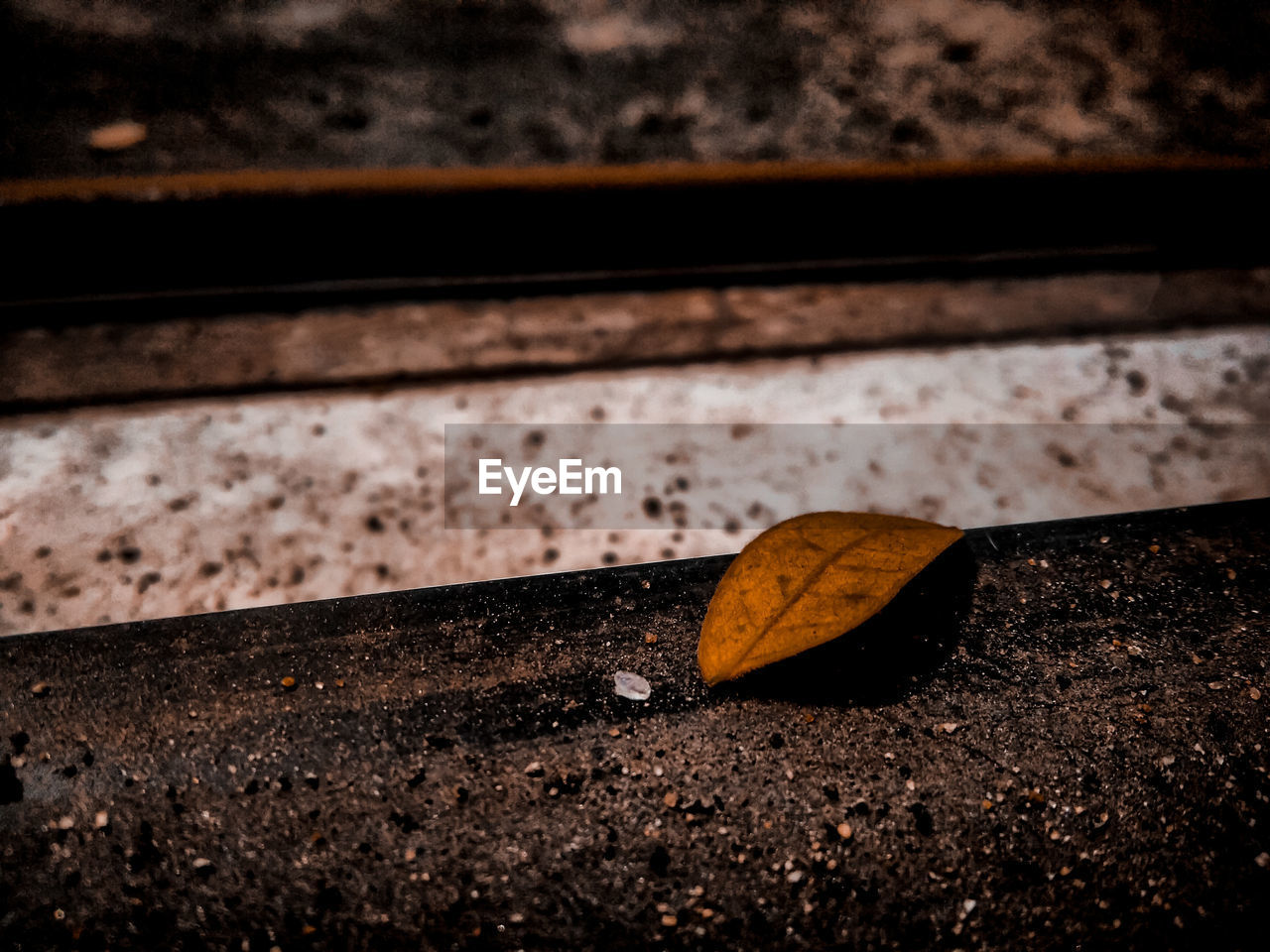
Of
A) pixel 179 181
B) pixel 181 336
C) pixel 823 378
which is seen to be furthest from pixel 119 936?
pixel 823 378

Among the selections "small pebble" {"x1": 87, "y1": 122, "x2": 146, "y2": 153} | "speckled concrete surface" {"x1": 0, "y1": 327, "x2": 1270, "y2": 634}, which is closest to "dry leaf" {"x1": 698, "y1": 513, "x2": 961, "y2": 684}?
"speckled concrete surface" {"x1": 0, "y1": 327, "x2": 1270, "y2": 634}

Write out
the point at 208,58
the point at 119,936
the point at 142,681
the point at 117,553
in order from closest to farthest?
the point at 119,936 → the point at 142,681 → the point at 117,553 → the point at 208,58

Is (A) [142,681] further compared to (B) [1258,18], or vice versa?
(B) [1258,18]

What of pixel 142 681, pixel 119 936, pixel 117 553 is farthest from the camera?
pixel 117 553

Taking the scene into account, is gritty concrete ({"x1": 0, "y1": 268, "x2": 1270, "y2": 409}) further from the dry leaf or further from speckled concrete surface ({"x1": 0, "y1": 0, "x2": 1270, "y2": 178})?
the dry leaf

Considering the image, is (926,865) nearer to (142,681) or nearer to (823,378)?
(823,378)

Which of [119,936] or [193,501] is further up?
[193,501]
